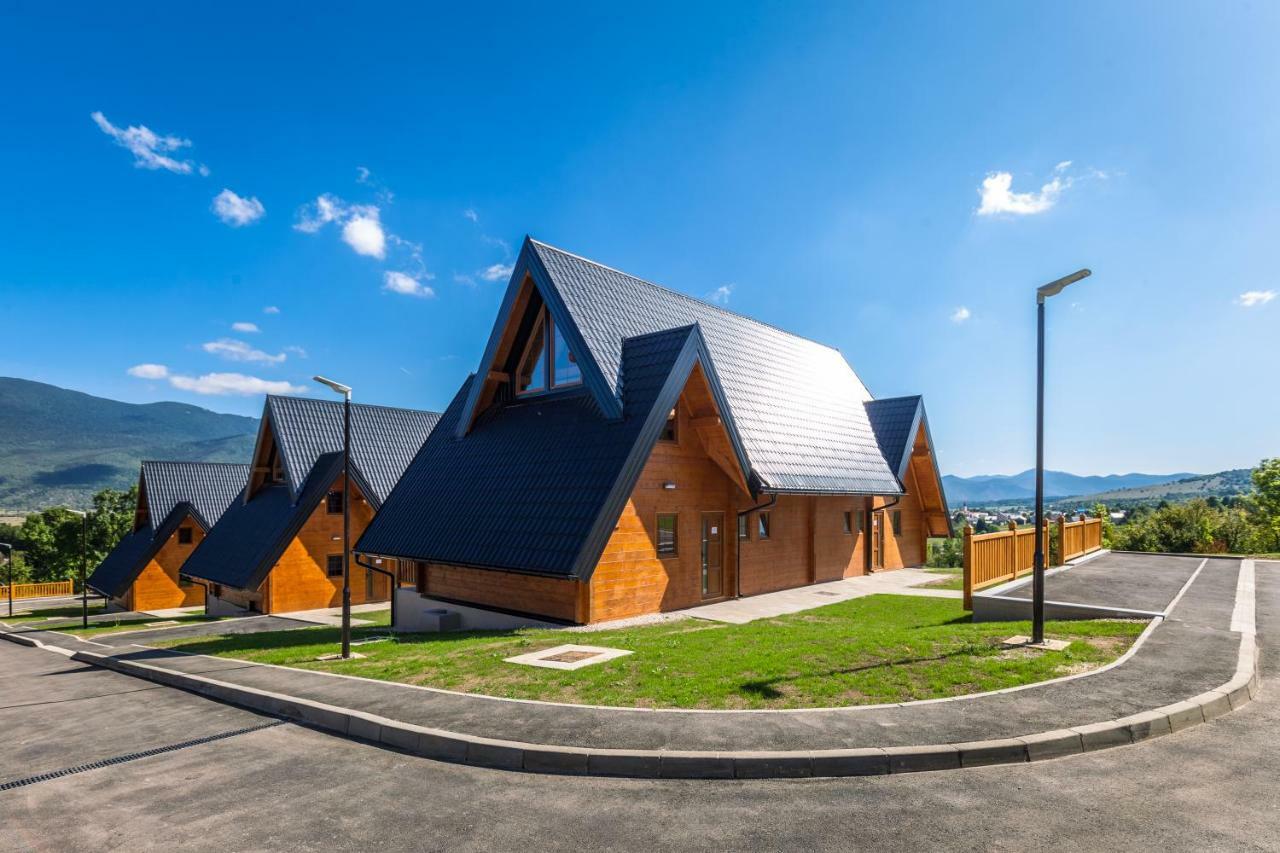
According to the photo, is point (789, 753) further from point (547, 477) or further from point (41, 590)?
point (41, 590)

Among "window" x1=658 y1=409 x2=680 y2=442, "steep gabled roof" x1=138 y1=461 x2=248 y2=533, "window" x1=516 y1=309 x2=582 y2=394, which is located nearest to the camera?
"window" x1=658 y1=409 x2=680 y2=442

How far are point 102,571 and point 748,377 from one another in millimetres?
43242

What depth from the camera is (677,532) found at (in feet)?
55.2

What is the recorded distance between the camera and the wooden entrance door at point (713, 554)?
17781 millimetres

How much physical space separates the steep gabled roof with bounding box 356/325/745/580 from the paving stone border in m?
6.31

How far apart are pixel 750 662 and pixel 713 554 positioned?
27.8ft

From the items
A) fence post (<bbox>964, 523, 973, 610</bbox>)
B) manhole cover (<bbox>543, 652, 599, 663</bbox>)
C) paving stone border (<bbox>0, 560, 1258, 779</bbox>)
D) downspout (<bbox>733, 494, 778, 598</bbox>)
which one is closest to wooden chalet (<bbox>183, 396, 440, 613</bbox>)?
downspout (<bbox>733, 494, 778, 598</bbox>)

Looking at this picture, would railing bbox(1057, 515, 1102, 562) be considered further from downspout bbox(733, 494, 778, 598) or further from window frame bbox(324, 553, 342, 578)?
window frame bbox(324, 553, 342, 578)

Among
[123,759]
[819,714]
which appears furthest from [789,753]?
[123,759]

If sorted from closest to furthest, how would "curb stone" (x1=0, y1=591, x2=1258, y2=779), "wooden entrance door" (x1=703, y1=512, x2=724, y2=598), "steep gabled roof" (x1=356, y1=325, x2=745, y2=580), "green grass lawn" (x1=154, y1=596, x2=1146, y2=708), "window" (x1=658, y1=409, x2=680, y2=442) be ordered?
"curb stone" (x1=0, y1=591, x2=1258, y2=779) → "green grass lawn" (x1=154, y1=596, x2=1146, y2=708) → "steep gabled roof" (x1=356, y1=325, x2=745, y2=580) → "window" (x1=658, y1=409, x2=680, y2=442) → "wooden entrance door" (x1=703, y1=512, x2=724, y2=598)

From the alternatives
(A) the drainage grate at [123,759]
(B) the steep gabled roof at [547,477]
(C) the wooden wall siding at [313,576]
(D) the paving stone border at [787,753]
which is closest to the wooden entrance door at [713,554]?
(B) the steep gabled roof at [547,477]

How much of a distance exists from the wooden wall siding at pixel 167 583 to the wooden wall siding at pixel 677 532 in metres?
31.4

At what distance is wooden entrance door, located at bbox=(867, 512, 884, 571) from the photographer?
81.7 ft

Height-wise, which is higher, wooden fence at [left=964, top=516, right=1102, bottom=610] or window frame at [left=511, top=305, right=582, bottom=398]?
window frame at [left=511, top=305, right=582, bottom=398]
